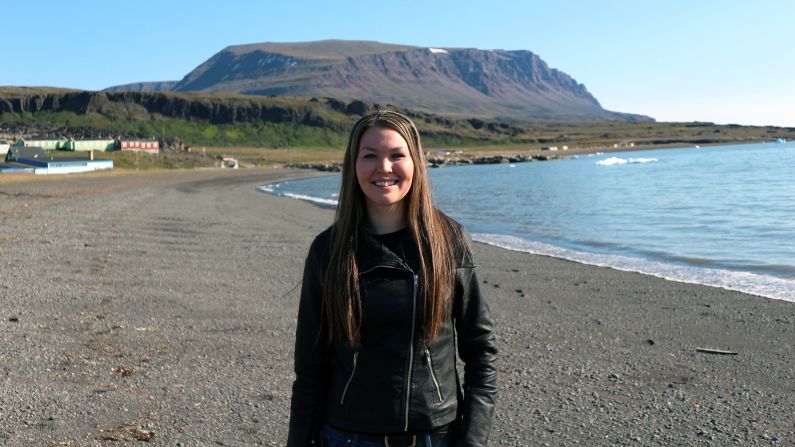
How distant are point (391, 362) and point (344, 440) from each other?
0.38m

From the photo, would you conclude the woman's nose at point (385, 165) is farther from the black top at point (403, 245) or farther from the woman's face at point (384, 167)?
the black top at point (403, 245)

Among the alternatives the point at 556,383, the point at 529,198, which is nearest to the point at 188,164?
the point at 529,198

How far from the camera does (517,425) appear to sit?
6.17 m

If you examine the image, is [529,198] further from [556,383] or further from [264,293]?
[556,383]

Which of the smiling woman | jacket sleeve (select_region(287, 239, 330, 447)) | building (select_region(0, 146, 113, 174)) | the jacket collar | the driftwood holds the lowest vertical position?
building (select_region(0, 146, 113, 174))

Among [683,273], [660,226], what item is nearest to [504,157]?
[660,226]

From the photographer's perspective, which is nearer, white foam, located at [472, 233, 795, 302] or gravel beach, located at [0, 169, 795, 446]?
gravel beach, located at [0, 169, 795, 446]

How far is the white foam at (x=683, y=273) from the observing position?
13.8m

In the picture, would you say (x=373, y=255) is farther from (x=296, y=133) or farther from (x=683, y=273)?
(x=296, y=133)

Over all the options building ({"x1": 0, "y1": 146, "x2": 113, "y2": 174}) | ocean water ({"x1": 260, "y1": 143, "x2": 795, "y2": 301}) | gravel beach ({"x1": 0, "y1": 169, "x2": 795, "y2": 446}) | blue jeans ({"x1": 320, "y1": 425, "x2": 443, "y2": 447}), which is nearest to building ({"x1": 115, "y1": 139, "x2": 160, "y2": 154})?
building ({"x1": 0, "y1": 146, "x2": 113, "y2": 174})

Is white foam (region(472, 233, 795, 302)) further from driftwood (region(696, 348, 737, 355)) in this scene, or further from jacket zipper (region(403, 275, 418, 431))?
jacket zipper (region(403, 275, 418, 431))

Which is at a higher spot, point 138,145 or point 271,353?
point 138,145

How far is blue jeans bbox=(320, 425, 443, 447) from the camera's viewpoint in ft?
9.59

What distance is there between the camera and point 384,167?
9.73 ft
